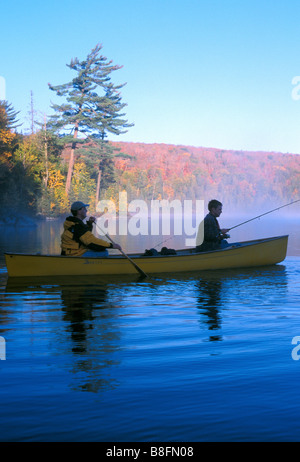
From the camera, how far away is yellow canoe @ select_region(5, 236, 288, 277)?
1166 centimetres

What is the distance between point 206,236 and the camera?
42.4ft

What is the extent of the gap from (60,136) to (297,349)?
49.3 metres

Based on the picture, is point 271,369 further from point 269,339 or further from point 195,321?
point 195,321

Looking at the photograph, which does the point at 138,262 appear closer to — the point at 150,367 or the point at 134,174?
the point at 150,367

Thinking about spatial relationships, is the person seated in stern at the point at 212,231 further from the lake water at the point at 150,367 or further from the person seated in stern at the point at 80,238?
the lake water at the point at 150,367

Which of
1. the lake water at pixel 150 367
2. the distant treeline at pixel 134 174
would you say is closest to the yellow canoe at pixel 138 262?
the lake water at pixel 150 367

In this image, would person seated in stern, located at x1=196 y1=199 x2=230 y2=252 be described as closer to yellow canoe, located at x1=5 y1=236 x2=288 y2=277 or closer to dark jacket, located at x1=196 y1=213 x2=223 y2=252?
dark jacket, located at x1=196 y1=213 x2=223 y2=252

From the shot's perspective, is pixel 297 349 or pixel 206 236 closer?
pixel 297 349

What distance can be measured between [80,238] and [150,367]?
6.35 meters

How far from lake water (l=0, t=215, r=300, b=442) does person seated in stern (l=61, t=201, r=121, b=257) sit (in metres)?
1.60

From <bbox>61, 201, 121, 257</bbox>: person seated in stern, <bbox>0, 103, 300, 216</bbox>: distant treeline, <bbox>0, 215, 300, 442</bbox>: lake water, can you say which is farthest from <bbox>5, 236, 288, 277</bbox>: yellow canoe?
<bbox>0, 103, 300, 216</bbox>: distant treeline

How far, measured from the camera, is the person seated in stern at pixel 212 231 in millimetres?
12570

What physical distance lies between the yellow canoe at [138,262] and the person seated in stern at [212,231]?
29 cm
